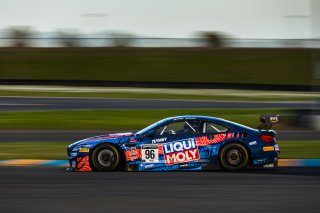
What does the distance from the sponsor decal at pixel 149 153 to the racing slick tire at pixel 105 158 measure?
414mm

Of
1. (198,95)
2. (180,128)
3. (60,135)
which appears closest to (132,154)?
(180,128)

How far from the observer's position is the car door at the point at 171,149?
1196cm

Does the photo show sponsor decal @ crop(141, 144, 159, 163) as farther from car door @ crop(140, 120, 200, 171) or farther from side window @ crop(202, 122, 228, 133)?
side window @ crop(202, 122, 228, 133)

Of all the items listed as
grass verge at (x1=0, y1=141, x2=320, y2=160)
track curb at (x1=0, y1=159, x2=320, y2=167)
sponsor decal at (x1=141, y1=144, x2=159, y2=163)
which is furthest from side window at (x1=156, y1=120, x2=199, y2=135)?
grass verge at (x1=0, y1=141, x2=320, y2=160)

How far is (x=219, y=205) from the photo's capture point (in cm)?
873

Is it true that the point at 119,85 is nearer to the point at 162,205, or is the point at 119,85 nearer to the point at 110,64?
the point at 110,64

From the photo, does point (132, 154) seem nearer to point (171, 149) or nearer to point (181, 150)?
point (171, 149)

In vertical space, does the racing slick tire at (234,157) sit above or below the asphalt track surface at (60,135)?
below

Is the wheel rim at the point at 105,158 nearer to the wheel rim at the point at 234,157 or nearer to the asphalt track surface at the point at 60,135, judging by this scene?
the wheel rim at the point at 234,157

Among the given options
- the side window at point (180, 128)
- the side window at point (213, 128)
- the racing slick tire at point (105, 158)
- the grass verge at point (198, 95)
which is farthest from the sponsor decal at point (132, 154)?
the grass verge at point (198, 95)

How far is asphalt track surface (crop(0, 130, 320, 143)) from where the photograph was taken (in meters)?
19.3

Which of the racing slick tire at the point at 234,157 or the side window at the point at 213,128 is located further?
the side window at the point at 213,128

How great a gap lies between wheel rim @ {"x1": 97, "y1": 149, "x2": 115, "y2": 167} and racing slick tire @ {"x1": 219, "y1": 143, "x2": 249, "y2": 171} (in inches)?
75.0

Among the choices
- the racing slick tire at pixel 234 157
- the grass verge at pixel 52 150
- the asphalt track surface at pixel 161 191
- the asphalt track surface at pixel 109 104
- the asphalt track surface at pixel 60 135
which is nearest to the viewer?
the asphalt track surface at pixel 161 191
